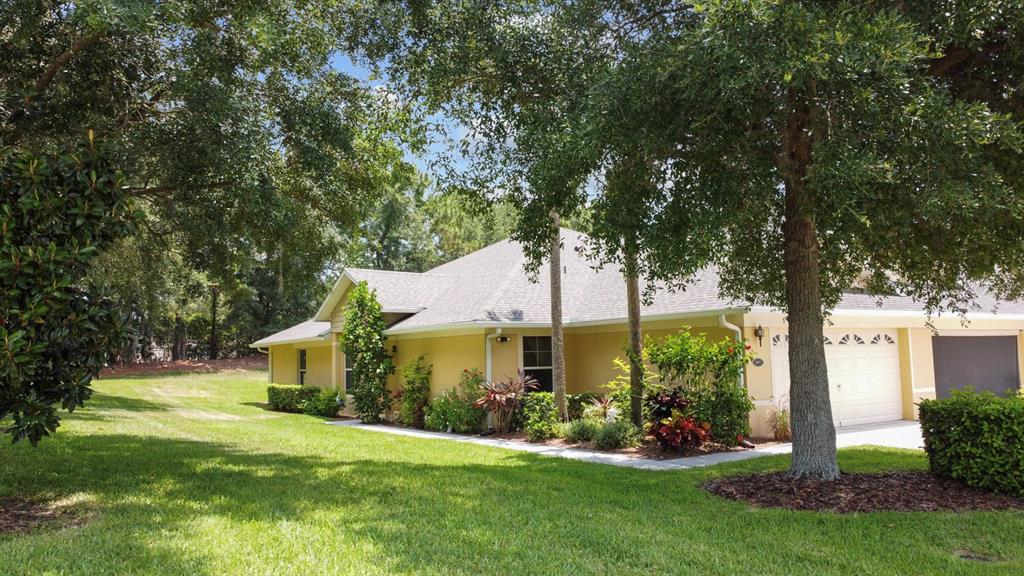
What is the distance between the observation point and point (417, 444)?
44.5ft

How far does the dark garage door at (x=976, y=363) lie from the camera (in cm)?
1816

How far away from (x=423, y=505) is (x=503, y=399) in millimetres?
7663

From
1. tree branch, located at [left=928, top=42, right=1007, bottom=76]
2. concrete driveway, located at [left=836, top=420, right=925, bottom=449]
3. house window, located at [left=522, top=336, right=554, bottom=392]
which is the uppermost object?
tree branch, located at [left=928, top=42, right=1007, bottom=76]

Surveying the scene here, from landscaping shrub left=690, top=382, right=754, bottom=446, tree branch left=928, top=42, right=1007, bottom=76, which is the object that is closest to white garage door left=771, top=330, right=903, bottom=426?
landscaping shrub left=690, top=382, right=754, bottom=446

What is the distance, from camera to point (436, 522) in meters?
6.70

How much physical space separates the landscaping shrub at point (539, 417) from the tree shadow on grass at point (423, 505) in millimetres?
2671

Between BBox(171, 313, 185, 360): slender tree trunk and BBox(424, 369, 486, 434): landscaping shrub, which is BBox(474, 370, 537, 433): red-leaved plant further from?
BBox(171, 313, 185, 360): slender tree trunk

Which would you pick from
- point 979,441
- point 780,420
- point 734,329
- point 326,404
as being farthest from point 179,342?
point 979,441

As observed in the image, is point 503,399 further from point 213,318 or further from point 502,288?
point 213,318

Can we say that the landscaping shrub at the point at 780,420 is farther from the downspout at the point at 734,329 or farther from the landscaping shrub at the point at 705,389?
the landscaping shrub at the point at 705,389

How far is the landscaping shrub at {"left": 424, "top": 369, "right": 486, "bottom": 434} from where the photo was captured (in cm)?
1566

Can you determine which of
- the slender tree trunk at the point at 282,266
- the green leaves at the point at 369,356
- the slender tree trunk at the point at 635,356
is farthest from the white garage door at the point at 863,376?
the slender tree trunk at the point at 282,266

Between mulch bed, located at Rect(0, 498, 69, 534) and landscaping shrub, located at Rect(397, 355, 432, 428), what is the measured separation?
10.5 m

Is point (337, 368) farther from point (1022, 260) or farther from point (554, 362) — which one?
point (1022, 260)
